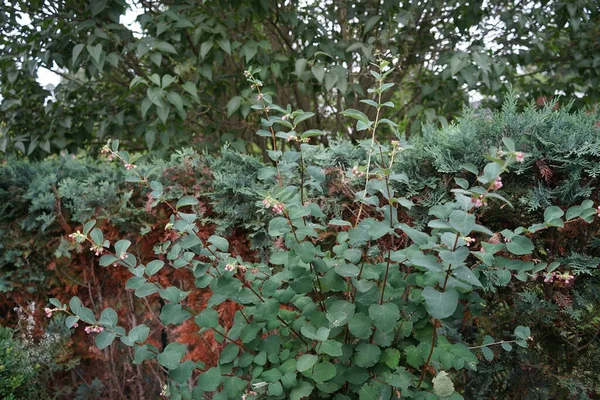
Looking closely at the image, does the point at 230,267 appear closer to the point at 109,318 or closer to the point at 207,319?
the point at 207,319

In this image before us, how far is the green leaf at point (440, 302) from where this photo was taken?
137 centimetres

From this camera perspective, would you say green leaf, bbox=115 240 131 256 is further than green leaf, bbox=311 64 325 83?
No

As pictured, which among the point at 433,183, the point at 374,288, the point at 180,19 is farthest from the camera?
the point at 180,19

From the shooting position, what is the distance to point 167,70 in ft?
11.6

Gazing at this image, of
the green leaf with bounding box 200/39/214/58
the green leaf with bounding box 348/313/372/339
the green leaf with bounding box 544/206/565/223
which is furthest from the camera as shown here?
the green leaf with bounding box 200/39/214/58

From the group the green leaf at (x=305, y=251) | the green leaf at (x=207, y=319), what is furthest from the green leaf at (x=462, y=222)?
the green leaf at (x=207, y=319)

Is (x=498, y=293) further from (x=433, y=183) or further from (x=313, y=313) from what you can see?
(x=313, y=313)

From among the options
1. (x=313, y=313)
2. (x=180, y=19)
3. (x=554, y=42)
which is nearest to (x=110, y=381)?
(x=313, y=313)

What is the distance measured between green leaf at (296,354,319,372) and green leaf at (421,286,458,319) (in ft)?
1.21

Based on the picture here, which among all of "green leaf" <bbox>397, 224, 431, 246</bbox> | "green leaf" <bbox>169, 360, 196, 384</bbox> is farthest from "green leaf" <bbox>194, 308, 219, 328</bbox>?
"green leaf" <bbox>397, 224, 431, 246</bbox>

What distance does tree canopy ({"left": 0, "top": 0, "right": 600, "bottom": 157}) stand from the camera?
123 inches

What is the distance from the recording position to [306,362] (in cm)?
157

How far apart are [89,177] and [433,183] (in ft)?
5.30

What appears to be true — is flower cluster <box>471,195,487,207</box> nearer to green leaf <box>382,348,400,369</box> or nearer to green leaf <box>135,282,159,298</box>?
green leaf <box>382,348,400,369</box>
